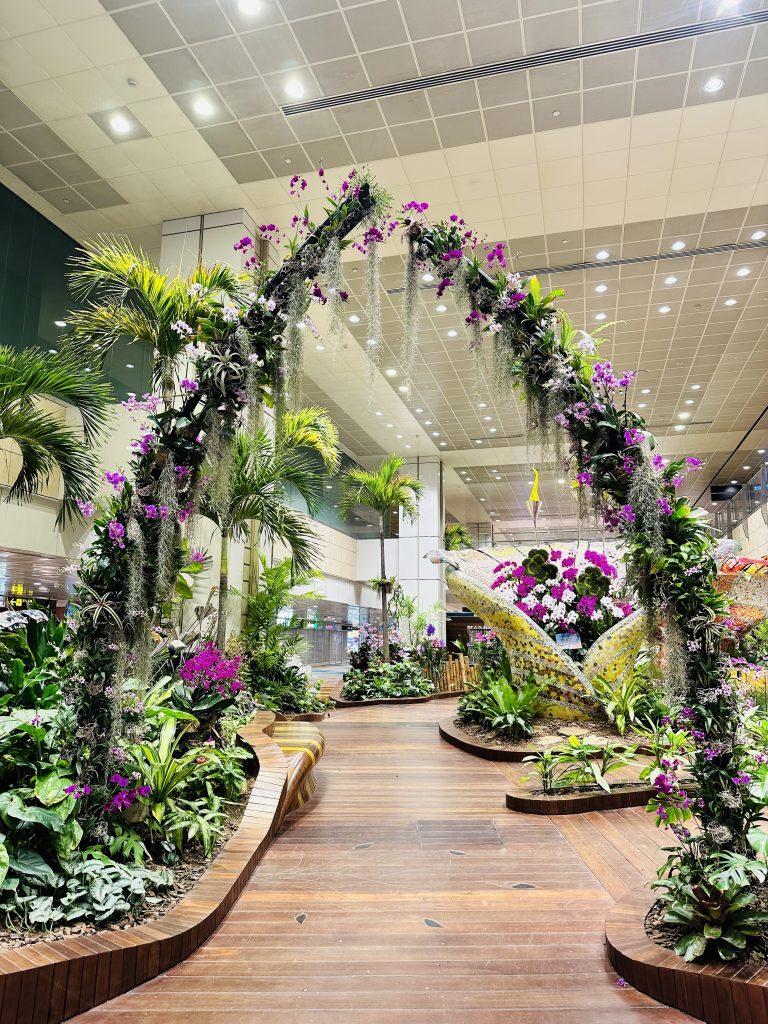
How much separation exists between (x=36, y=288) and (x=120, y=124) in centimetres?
223

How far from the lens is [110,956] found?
192cm

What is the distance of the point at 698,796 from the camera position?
218 cm

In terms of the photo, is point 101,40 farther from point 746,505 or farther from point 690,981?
point 746,505

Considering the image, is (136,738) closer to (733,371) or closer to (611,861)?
(611,861)

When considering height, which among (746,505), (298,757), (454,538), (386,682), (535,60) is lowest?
(386,682)

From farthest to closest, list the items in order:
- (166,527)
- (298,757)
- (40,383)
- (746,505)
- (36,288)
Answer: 1. (746,505)
2. (36,288)
3. (40,383)
4. (298,757)
5. (166,527)

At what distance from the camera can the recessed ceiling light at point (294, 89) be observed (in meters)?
5.94

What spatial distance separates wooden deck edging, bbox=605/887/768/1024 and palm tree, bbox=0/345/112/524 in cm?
409

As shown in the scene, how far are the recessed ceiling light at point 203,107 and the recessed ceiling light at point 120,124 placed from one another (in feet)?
2.56

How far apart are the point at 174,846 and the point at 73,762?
578mm

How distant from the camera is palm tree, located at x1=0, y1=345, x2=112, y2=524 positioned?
4109 millimetres

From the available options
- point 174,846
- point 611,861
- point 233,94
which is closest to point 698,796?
point 611,861

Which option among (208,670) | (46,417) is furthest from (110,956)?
(46,417)

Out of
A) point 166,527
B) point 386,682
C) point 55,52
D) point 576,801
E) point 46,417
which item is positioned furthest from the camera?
point 386,682
